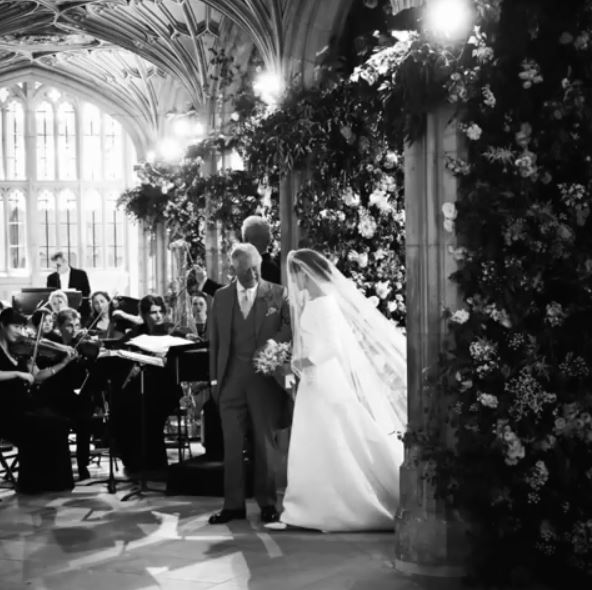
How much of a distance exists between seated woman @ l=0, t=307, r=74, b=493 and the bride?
2.30 m

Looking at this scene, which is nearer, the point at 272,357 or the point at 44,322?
A: the point at 272,357

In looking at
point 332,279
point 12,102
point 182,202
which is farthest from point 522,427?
point 12,102

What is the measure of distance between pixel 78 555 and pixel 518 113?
10.5ft

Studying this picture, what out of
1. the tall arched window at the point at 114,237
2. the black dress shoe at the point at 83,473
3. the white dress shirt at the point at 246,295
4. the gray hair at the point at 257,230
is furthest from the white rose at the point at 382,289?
the tall arched window at the point at 114,237

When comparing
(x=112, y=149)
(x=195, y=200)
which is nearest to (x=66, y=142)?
(x=112, y=149)

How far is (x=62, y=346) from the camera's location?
28.7ft

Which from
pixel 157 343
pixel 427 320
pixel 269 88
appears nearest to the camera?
pixel 427 320

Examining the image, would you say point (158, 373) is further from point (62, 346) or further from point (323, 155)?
point (323, 155)

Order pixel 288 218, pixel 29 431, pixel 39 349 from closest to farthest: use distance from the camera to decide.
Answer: pixel 29 431
pixel 39 349
pixel 288 218

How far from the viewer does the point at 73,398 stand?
29.6 feet

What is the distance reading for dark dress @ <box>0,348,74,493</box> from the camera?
844cm

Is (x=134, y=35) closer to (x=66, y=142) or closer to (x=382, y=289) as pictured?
(x=66, y=142)

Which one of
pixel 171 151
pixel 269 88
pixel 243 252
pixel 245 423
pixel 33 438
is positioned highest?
pixel 171 151

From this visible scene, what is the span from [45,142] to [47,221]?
64.6 inches
